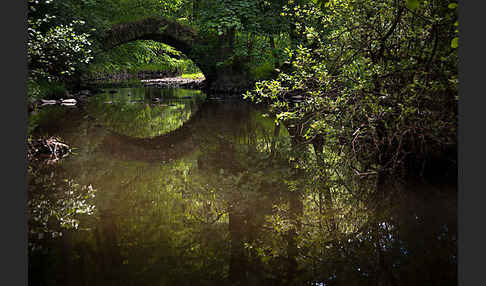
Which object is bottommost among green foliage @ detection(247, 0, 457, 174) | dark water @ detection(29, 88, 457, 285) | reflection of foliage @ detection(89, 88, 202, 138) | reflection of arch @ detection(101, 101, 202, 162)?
dark water @ detection(29, 88, 457, 285)

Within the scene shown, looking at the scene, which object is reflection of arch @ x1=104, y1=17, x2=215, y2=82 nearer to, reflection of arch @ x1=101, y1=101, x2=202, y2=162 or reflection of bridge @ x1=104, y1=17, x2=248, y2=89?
reflection of bridge @ x1=104, y1=17, x2=248, y2=89

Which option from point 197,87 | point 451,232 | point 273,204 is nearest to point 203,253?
point 273,204

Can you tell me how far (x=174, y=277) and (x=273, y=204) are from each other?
176 centimetres

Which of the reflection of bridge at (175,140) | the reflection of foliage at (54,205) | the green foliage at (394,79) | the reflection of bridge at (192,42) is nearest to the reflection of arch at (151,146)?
the reflection of bridge at (175,140)

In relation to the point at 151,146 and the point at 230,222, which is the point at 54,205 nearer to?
the point at 230,222

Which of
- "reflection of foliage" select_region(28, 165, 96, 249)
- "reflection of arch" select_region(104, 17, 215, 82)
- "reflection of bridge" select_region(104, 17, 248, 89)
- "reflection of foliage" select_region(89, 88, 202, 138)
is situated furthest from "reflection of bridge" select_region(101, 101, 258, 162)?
"reflection of arch" select_region(104, 17, 215, 82)

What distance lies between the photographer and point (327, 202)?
4.18 m

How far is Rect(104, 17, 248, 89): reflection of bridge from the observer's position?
18.5 metres

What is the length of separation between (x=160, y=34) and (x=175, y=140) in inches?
501

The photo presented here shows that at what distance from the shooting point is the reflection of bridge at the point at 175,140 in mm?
6785

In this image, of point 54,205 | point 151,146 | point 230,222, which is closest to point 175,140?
point 151,146

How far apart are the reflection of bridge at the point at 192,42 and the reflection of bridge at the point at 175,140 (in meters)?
7.92

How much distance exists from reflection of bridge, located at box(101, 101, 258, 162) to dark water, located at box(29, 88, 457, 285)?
0.10m

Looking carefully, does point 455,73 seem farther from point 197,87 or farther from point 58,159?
point 197,87
